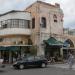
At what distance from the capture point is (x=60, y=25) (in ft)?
146

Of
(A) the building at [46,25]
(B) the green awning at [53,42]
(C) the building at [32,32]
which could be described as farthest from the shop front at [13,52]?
(B) the green awning at [53,42]

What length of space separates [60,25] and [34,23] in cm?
561

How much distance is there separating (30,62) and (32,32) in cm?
1205

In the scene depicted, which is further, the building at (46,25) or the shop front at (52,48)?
the building at (46,25)

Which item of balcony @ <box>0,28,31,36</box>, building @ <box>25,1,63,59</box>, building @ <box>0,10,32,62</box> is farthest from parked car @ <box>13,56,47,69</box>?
balcony @ <box>0,28,31,36</box>

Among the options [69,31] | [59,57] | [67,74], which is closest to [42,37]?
[59,57]

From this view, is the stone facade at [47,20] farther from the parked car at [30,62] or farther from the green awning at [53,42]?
the parked car at [30,62]

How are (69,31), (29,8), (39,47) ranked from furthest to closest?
(69,31), (29,8), (39,47)

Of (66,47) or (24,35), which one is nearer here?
(24,35)

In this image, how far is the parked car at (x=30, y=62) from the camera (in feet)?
97.6

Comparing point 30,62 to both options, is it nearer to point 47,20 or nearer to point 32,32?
point 32,32

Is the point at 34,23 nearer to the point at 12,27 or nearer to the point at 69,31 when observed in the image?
the point at 12,27

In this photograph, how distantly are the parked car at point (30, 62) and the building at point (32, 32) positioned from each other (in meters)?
9.49

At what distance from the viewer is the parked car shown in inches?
1171
